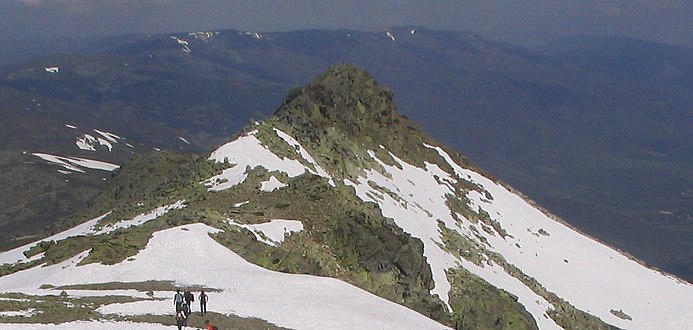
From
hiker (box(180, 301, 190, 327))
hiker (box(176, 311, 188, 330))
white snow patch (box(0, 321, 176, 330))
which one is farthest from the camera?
hiker (box(180, 301, 190, 327))

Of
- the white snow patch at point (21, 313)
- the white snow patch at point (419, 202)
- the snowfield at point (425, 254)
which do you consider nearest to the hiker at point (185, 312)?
the snowfield at point (425, 254)

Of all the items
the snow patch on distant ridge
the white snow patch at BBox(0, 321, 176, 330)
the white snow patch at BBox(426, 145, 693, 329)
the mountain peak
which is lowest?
the white snow patch at BBox(426, 145, 693, 329)

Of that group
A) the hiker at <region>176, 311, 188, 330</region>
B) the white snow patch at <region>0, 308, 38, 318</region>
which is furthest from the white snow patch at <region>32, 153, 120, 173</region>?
the hiker at <region>176, 311, 188, 330</region>

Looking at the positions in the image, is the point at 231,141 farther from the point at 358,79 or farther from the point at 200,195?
the point at 358,79

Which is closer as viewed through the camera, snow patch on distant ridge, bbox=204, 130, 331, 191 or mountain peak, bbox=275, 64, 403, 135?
snow patch on distant ridge, bbox=204, 130, 331, 191

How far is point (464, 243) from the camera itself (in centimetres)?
6303

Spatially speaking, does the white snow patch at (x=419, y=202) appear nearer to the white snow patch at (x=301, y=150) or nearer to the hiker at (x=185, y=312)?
the white snow patch at (x=301, y=150)

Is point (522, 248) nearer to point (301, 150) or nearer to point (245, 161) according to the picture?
point (301, 150)

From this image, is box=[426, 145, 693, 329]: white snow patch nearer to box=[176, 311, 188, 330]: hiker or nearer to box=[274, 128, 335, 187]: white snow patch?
box=[274, 128, 335, 187]: white snow patch

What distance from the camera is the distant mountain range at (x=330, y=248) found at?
29.7m

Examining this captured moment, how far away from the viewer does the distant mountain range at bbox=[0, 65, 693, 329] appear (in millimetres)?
29734

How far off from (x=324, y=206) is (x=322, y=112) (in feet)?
111

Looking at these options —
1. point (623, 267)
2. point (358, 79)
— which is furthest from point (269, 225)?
point (623, 267)

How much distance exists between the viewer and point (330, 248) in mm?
40281
